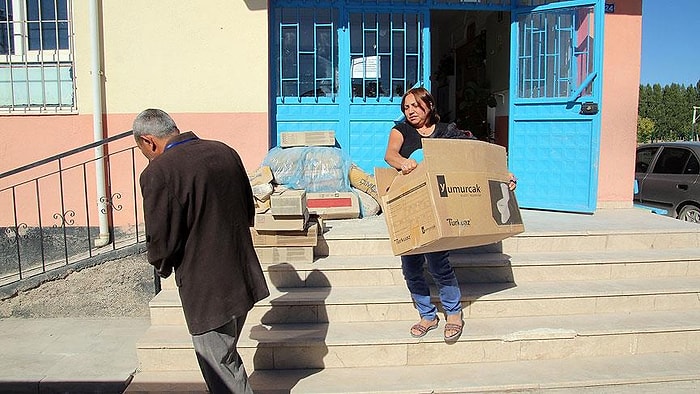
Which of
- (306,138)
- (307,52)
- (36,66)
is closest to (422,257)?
(306,138)

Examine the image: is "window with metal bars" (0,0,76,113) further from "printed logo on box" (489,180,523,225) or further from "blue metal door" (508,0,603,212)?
"blue metal door" (508,0,603,212)

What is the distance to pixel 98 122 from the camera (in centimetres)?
539

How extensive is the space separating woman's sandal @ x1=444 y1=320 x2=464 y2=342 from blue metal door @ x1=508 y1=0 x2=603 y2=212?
2.82 metres

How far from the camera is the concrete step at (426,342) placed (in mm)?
3361

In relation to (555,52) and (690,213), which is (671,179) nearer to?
(690,213)

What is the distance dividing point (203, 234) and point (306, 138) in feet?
10.5

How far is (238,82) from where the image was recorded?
18.1 feet

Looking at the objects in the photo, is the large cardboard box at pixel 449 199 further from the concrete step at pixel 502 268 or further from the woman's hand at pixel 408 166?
the concrete step at pixel 502 268

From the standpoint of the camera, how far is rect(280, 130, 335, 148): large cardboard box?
5.46 meters

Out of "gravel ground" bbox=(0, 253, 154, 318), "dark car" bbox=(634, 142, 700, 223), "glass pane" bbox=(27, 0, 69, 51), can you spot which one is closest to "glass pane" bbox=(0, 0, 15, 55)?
"glass pane" bbox=(27, 0, 69, 51)

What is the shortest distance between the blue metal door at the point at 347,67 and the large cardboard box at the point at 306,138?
0.41 metres

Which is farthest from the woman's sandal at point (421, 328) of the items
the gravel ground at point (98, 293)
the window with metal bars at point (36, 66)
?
the window with metal bars at point (36, 66)

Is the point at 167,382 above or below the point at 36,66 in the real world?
below

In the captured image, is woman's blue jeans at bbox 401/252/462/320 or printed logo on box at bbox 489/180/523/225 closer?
printed logo on box at bbox 489/180/523/225
